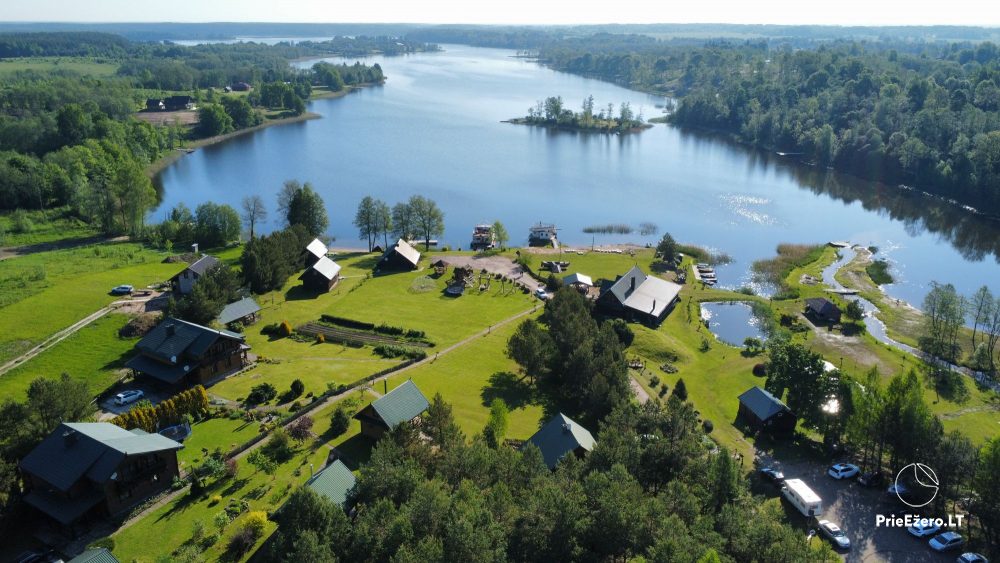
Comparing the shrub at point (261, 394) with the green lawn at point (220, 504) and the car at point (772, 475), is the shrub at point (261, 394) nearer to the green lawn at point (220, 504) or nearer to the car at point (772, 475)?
the green lawn at point (220, 504)

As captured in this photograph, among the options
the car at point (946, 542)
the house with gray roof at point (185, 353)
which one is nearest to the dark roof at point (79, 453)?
the house with gray roof at point (185, 353)

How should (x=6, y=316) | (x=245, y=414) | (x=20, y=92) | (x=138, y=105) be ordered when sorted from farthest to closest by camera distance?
(x=138, y=105) < (x=20, y=92) < (x=6, y=316) < (x=245, y=414)

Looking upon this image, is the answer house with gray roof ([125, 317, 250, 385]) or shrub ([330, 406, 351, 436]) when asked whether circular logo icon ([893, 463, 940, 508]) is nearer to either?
shrub ([330, 406, 351, 436])

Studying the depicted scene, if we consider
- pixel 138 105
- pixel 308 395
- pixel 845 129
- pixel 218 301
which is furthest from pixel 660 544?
pixel 138 105

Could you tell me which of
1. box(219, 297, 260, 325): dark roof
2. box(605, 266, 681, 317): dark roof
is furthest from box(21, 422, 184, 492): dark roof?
box(605, 266, 681, 317): dark roof

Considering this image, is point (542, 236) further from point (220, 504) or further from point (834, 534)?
point (220, 504)

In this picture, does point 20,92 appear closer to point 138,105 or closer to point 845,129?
point 138,105
